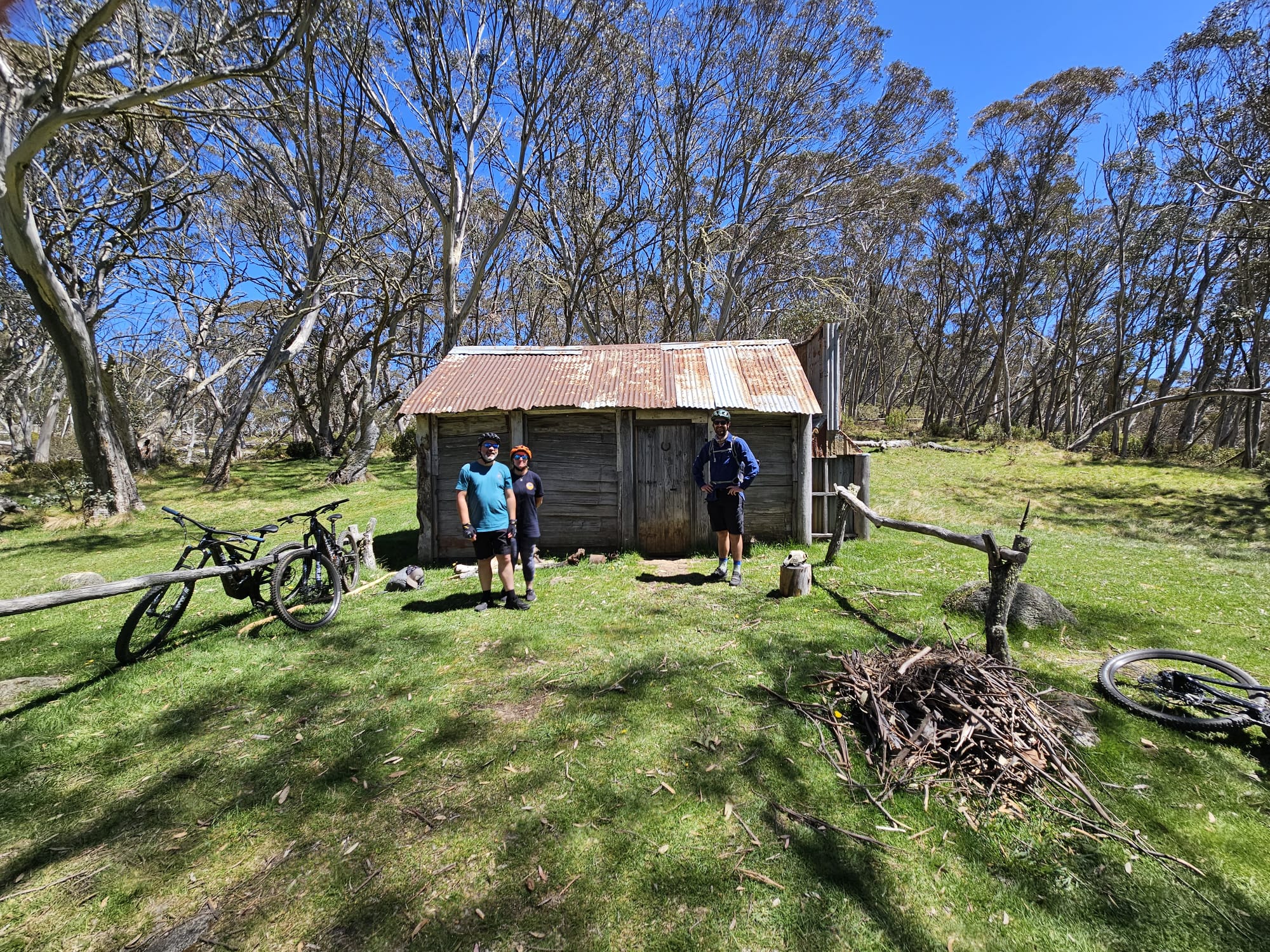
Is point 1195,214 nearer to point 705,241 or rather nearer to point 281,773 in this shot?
point 705,241

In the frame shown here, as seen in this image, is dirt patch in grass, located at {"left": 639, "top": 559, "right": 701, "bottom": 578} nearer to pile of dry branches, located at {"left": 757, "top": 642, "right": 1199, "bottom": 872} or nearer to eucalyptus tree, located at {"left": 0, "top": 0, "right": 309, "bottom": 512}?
pile of dry branches, located at {"left": 757, "top": 642, "right": 1199, "bottom": 872}

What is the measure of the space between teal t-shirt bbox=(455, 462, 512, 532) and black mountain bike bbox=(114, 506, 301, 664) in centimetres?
196

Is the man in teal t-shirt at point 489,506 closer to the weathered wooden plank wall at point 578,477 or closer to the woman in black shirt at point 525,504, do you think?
the woman in black shirt at point 525,504

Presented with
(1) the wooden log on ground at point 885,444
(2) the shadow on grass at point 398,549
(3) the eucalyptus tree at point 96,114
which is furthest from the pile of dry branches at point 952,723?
(1) the wooden log on ground at point 885,444

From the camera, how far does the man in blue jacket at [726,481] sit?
6.66 metres

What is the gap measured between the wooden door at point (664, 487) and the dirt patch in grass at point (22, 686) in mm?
6806

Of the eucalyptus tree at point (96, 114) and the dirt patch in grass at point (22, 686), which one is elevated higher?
the eucalyptus tree at point (96, 114)

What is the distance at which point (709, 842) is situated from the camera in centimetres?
275

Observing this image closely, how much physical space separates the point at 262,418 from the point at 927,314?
56.8 m

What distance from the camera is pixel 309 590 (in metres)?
6.05

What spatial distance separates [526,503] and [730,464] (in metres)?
2.77

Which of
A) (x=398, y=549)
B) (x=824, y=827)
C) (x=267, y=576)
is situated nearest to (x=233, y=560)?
(x=267, y=576)

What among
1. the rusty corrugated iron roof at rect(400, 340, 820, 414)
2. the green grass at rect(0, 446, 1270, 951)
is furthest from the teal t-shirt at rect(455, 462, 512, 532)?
the rusty corrugated iron roof at rect(400, 340, 820, 414)

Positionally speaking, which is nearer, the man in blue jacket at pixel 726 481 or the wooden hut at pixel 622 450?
the man in blue jacket at pixel 726 481
